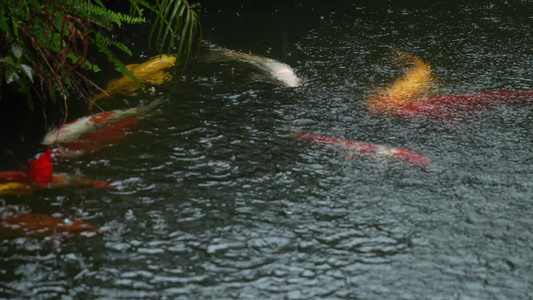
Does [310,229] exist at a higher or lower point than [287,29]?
lower

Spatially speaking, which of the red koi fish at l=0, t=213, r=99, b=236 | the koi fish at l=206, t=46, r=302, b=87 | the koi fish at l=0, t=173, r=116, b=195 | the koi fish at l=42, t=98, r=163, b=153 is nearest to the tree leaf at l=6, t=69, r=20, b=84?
the koi fish at l=42, t=98, r=163, b=153

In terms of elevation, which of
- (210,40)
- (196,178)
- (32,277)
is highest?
(210,40)

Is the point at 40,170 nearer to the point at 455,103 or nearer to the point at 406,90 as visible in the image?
the point at 406,90

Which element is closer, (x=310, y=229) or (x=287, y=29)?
(x=310, y=229)

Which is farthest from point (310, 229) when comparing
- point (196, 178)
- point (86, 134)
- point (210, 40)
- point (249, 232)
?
point (210, 40)

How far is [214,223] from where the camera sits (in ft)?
8.82

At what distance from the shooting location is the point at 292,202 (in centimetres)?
286

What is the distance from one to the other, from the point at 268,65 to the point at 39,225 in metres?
2.36

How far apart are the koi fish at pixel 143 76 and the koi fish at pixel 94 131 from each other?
1.21 ft

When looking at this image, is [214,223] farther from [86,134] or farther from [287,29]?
[287,29]

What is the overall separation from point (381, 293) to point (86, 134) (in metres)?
1.89

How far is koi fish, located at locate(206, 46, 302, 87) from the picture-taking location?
432 cm

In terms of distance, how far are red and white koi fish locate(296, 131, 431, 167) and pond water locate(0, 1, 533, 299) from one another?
0.06 meters

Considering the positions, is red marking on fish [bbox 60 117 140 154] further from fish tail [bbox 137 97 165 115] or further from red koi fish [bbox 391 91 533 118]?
red koi fish [bbox 391 91 533 118]
